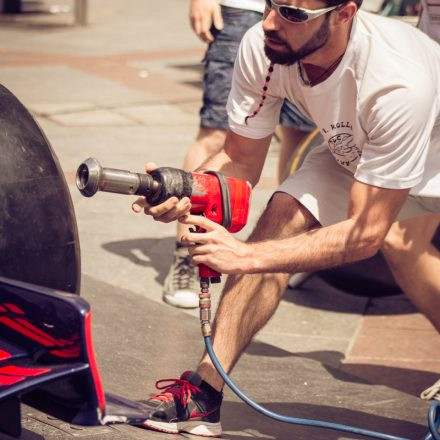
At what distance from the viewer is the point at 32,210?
261 centimetres

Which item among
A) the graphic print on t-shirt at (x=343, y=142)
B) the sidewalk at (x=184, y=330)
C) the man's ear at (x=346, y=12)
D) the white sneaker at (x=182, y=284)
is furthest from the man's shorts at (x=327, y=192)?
the white sneaker at (x=182, y=284)

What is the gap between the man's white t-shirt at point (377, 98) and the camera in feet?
10.1

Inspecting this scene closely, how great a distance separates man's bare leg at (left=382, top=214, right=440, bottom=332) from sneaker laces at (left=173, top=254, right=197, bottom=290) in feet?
3.84

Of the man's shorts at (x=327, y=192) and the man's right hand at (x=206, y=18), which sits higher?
the man's right hand at (x=206, y=18)

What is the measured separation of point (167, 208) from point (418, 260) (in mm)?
1152

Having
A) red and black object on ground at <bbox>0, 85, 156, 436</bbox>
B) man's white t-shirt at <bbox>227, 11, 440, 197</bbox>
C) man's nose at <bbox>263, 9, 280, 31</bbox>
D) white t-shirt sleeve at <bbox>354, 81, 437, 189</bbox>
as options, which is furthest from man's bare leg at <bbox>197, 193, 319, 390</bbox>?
red and black object on ground at <bbox>0, 85, 156, 436</bbox>

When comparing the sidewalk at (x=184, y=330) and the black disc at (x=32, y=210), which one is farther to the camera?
the sidewalk at (x=184, y=330)

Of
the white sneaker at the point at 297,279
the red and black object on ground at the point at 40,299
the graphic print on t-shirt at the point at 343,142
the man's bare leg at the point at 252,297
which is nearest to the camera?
the red and black object on ground at the point at 40,299

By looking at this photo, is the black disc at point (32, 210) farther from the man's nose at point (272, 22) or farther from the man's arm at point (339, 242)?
the man's nose at point (272, 22)

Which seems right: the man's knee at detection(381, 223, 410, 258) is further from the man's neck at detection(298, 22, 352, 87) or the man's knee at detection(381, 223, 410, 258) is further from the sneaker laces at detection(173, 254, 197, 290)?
the sneaker laces at detection(173, 254, 197, 290)

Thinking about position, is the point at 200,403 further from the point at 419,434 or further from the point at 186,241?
the point at 419,434

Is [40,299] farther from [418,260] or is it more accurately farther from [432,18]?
[432,18]

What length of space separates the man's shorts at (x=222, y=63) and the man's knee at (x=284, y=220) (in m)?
1.38

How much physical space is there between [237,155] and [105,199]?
8.49 feet
